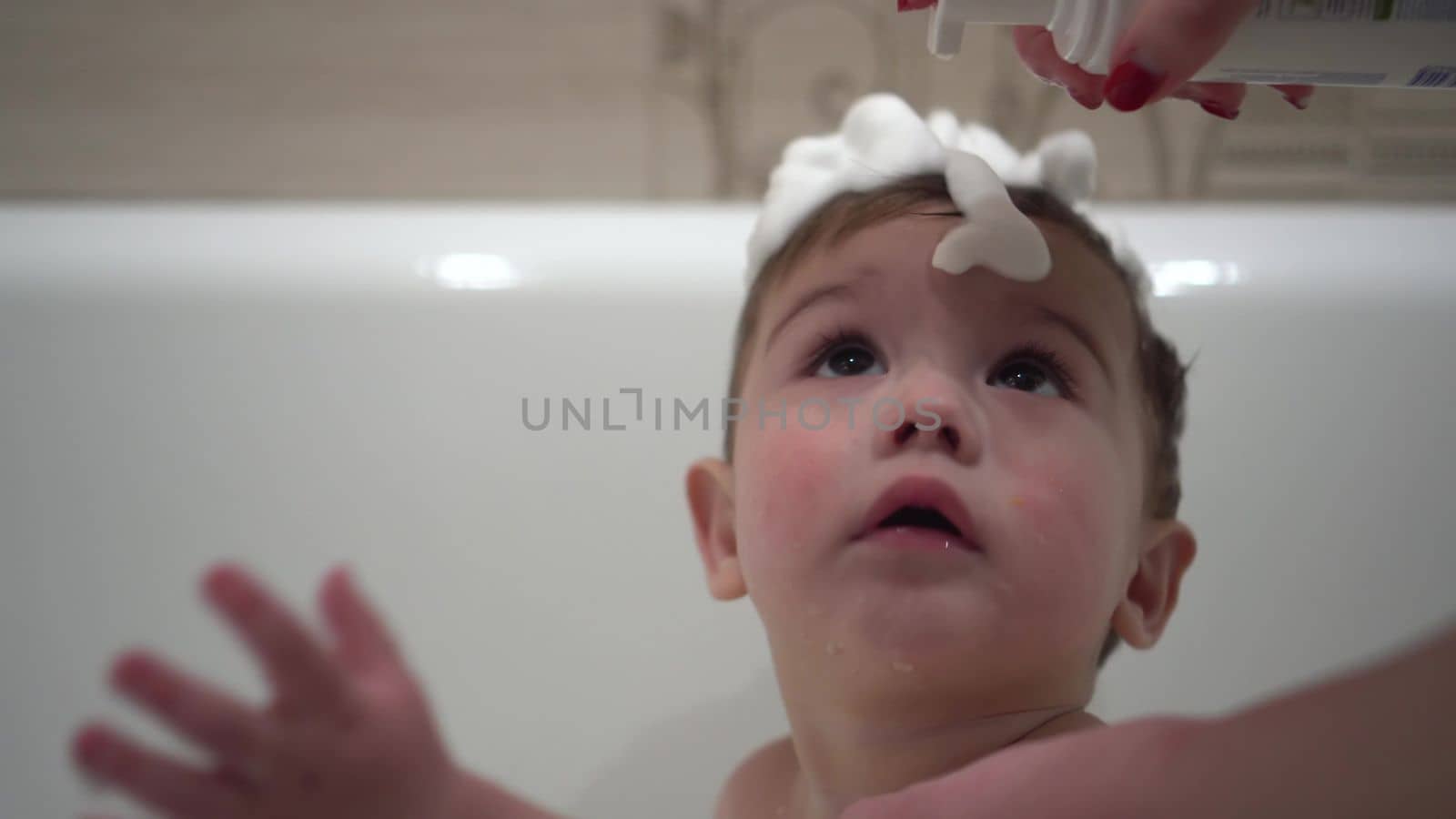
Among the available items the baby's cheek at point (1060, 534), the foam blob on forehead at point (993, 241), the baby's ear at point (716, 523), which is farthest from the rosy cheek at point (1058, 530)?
the baby's ear at point (716, 523)

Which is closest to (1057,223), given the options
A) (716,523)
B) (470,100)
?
(716,523)

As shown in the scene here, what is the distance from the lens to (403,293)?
0.96 metres

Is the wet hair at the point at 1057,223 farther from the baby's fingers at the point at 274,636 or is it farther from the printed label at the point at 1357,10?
the baby's fingers at the point at 274,636

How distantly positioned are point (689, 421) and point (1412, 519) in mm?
671

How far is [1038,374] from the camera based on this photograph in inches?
22.5

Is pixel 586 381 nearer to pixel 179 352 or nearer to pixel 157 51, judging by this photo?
pixel 179 352

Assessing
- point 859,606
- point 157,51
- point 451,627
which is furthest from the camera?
point 157,51

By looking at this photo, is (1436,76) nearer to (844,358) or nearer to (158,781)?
(844,358)

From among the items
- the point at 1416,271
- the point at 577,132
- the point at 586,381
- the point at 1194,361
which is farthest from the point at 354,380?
the point at 1416,271

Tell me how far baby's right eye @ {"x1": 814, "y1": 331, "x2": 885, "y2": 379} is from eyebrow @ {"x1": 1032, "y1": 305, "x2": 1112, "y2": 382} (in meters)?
0.09

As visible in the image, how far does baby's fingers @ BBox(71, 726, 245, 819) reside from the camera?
351 millimetres

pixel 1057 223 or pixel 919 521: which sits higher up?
pixel 1057 223

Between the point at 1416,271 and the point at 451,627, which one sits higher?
the point at 1416,271

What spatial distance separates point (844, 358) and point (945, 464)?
11 cm
